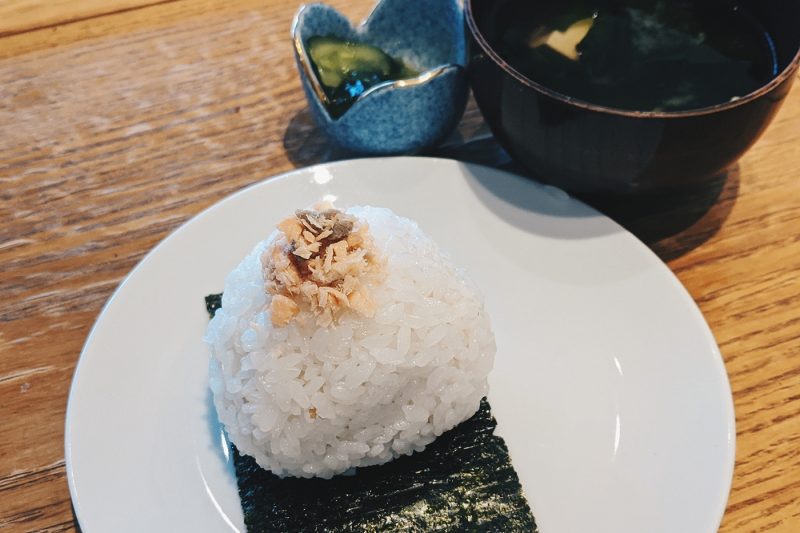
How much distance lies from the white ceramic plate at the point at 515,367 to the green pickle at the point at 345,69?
0.81ft

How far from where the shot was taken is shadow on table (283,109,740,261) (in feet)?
5.81

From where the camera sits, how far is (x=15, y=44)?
2.41 metres

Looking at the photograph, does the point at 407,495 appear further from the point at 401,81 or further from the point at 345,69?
the point at 345,69

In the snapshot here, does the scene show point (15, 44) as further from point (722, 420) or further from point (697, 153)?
point (722, 420)

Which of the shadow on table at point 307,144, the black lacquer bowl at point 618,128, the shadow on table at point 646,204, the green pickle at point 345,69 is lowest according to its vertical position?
the shadow on table at point 307,144

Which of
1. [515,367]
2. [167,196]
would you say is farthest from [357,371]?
[167,196]

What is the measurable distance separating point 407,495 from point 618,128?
923 millimetres

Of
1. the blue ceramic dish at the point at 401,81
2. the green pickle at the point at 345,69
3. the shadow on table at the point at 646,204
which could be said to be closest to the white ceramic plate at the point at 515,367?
the shadow on table at the point at 646,204

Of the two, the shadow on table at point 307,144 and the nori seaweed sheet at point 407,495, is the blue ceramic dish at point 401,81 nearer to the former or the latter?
the shadow on table at point 307,144

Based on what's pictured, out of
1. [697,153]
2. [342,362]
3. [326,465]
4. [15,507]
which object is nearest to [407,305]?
[342,362]

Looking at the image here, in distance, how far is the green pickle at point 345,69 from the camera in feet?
6.35

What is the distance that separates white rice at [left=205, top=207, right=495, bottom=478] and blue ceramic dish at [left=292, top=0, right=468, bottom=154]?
0.55 meters

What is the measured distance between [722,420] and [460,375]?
530 mm

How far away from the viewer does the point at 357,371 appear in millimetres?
1272
